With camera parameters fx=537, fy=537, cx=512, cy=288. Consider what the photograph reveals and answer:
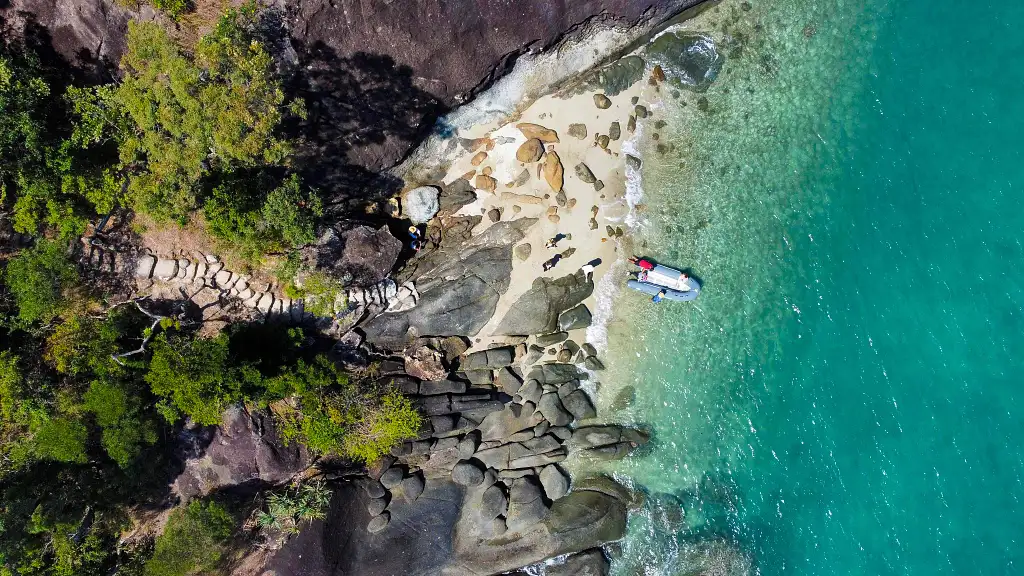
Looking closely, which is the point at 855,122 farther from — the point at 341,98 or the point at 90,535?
the point at 90,535

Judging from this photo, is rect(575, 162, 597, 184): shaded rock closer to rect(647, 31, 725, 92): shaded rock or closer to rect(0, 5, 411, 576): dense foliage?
rect(647, 31, 725, 92): shaded rock

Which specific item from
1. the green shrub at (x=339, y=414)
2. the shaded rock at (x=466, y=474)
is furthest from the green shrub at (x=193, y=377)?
the shaded rock at (x=466, y=474)

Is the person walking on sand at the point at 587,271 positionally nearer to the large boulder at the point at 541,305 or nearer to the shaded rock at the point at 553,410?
the large boulder at the point at 541,305

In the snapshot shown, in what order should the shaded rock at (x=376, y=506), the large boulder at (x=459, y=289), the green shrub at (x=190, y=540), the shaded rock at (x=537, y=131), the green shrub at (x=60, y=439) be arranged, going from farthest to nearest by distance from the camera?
the shaded rock at (x=537, y=131) < the large boulder at (x=459, y=289) < the shaded rock at (x=376, y=506) < the green shrub at (x=190, y=540) < the green shrub at (x=60, y=439)

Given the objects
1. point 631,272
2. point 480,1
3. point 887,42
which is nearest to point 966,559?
point 631,272

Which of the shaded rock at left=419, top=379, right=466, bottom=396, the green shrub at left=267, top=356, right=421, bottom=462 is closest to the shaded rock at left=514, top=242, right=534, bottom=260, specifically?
the shaded rock at left=419, top=379, right=466, bottom=396

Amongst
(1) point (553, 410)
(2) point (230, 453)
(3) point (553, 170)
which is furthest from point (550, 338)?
(2) point (230, 453)
